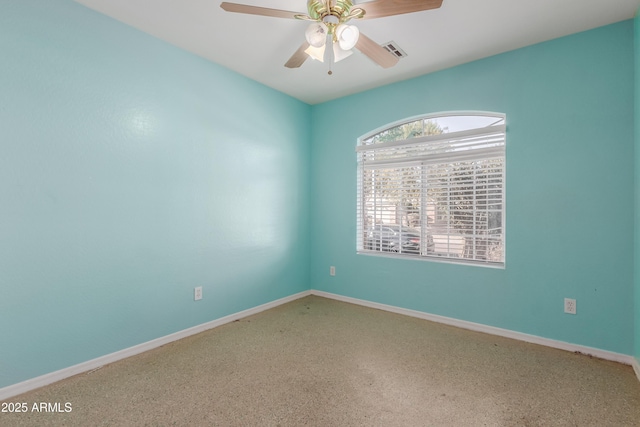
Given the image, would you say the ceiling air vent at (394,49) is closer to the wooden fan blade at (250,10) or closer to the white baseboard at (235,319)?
the wooden fan blade at (250,10)

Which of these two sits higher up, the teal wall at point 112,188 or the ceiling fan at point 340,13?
the ceiling fan at point 340,13

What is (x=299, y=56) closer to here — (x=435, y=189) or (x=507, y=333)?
(x=435, y=189)

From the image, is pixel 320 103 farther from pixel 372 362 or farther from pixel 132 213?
pixel 372 362

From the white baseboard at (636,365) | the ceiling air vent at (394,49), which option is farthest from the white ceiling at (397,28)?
the white baseboard at (636,365)

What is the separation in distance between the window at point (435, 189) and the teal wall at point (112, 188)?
4.45 ft

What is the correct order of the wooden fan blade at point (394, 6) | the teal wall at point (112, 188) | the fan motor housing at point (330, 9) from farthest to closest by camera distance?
1. the teal wall at point (112, 188)
2. the fan motor housing at point (330, 9)
3. the wooden fan blade at point (394, 6)

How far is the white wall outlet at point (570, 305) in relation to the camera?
7.77ft

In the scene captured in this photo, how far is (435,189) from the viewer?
3107 millimetres

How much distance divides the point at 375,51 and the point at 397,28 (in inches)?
16.8

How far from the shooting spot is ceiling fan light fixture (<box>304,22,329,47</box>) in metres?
1.79

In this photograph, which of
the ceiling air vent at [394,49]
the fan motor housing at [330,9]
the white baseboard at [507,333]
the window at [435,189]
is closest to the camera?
the fan motor housing at [330,9]

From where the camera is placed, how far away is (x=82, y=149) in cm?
206

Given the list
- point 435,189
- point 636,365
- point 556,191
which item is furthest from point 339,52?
point 636,365

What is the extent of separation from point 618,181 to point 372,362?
2.28 meters
